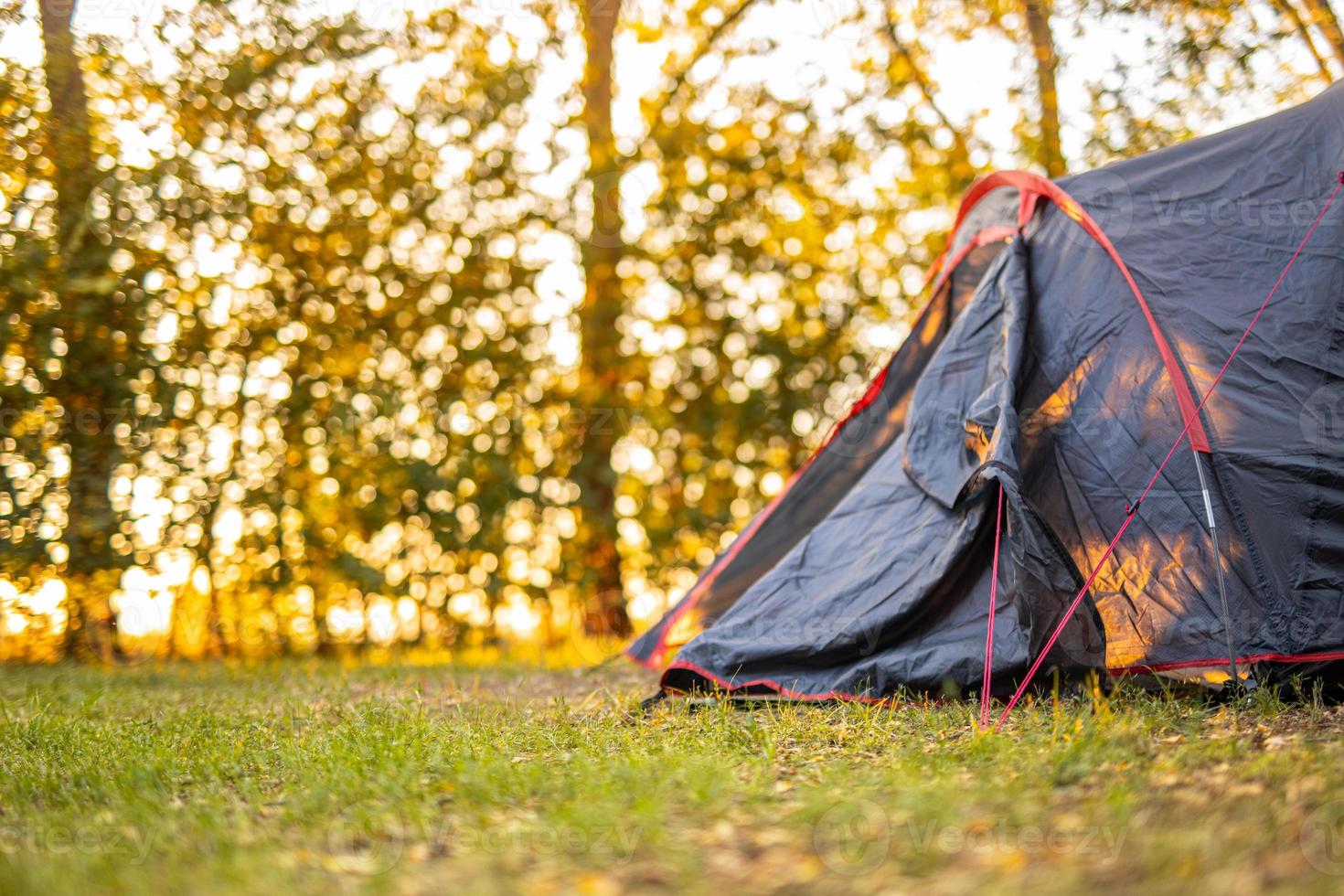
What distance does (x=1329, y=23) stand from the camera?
6398mm

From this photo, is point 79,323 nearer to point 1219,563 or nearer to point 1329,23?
point 1219,563

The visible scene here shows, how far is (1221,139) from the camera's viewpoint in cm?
427

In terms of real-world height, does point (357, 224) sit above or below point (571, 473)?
above

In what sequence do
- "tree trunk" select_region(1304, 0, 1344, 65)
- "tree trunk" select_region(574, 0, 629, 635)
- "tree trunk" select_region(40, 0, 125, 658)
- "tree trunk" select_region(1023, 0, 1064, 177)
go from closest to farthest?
"tree trunk" select_region(40, 0, 125, 658)
"tree trunk" select_region(1304, 0, 1344, 65)
"tree trunk" select_region(1023, 0, 1064, 177)
"tree trunk" select_region(574, 0, 629, 635)

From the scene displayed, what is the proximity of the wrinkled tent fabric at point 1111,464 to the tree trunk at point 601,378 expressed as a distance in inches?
127

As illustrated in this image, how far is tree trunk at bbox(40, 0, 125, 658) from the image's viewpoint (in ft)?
20.2

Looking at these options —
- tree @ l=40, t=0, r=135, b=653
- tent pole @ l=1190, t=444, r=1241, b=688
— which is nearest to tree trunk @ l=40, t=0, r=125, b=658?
tree @ l=40, t=0, r=135, b=653

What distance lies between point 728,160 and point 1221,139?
4459 millimetres

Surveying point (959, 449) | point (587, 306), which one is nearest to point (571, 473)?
point (587, 306)

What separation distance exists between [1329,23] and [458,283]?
5912 millimetres

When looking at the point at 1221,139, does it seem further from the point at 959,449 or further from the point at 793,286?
the point at 793,286

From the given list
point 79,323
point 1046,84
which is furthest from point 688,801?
point 1046,84

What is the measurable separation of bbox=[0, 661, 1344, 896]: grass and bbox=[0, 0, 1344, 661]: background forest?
108 inches

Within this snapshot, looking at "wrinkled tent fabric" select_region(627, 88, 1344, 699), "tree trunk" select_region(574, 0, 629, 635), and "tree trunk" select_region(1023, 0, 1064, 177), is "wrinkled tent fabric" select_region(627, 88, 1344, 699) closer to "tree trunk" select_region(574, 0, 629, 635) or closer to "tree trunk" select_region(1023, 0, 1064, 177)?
"tree trunk" select_region(574, 0, 629, 635)
